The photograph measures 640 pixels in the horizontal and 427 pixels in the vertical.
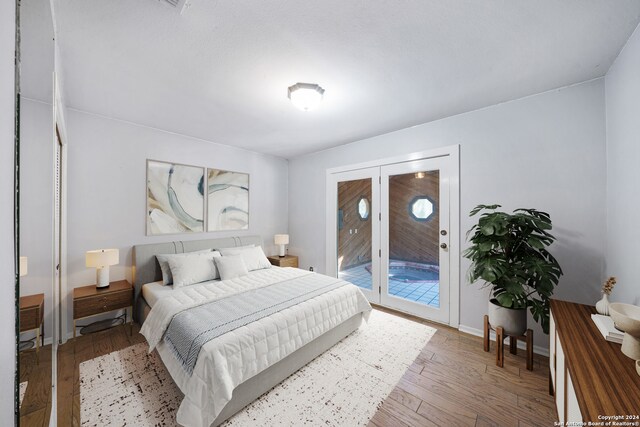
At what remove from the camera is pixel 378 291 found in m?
3.58

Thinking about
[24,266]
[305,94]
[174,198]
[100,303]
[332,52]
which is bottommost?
[100,303]

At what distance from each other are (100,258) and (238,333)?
6.34ft

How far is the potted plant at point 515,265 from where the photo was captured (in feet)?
6.50

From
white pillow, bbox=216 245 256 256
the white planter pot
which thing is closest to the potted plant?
the white planter pot

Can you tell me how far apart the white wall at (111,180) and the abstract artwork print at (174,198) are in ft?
0.28

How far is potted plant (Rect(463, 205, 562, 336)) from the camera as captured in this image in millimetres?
1981

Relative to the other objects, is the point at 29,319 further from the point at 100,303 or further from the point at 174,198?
the point at 174,198

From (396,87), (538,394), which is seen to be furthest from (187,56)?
(538,394)

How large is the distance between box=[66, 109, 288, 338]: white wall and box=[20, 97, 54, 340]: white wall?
2.59 metres

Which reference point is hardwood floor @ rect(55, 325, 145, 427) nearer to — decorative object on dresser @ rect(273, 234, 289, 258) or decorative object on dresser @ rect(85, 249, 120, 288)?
decorative object on dresser @ rect(85, 249, 120, 288)

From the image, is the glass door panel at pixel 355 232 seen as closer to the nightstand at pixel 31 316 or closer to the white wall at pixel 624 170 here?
the white wall at pixel 624 170

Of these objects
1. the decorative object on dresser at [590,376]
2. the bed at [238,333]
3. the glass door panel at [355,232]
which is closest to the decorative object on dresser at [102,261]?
the bed at [238,333]

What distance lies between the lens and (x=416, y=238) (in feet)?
10.6

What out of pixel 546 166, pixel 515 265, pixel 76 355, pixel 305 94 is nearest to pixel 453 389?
pixel 515 265
